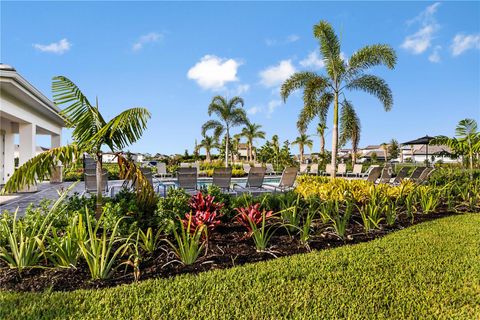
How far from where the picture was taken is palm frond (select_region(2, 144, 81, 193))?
13.7 feet

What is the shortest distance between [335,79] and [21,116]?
37.1 feet

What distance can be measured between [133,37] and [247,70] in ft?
13.9

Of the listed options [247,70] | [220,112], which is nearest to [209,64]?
[247,70]

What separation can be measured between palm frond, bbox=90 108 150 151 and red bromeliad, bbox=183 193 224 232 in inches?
52.8

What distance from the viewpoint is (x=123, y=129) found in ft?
15.4

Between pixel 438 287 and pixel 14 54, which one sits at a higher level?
pixel 14 54

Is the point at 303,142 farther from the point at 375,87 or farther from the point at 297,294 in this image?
the point at 297,294

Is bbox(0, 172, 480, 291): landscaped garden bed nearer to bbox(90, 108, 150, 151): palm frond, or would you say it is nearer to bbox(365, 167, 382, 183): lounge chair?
bbox(90, 108, 150, 151): palm frond

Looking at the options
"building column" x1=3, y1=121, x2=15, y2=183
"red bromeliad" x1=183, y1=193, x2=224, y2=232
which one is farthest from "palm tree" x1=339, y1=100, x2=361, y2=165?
"building column" x1=3, y1=121, x2=15, y2=183

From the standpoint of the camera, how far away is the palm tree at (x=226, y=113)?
26.6 meters

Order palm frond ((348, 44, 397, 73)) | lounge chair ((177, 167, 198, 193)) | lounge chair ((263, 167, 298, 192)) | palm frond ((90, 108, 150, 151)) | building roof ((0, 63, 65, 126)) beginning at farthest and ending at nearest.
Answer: palm frond ((348, 44, 397, 73)) → lounge chair ((263, 167, 298, 192)) → lounge chair ((177, 167, 198, 193)) → building roof ((0, 63, 65, 126)) → palm frond ((90, 108, 150, 151))

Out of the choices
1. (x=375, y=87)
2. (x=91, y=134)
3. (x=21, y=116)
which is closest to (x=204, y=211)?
(x=91, y=134)

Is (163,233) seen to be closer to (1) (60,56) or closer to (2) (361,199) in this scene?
(2) (361,199)

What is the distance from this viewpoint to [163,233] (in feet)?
15.0
